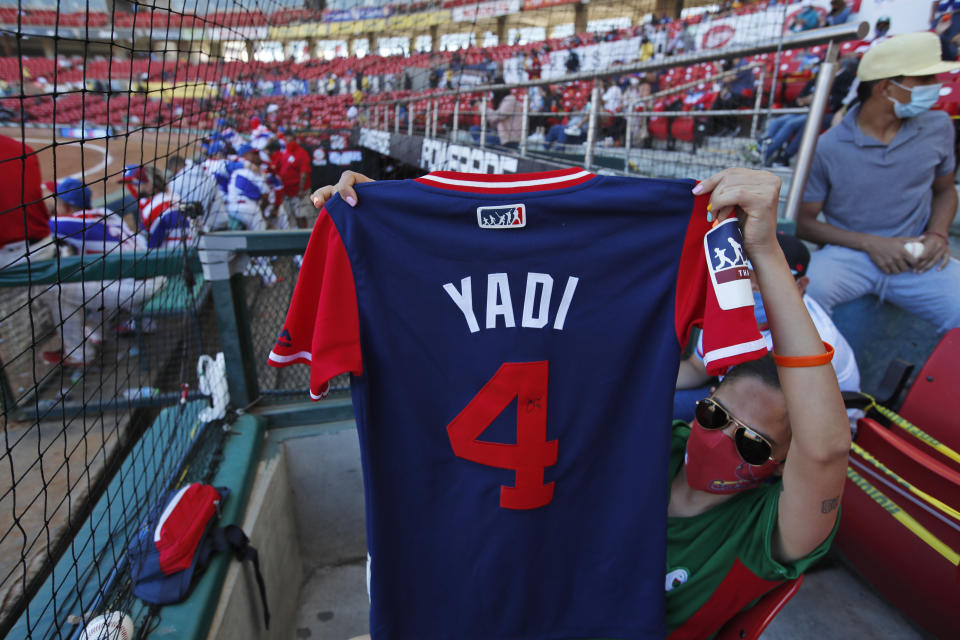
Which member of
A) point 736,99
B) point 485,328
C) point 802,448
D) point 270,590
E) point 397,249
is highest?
point 736,99

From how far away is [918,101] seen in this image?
253 cm

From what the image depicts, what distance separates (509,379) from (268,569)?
1505 millimetres

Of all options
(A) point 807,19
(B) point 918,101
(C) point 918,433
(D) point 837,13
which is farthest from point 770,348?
(A) point 807,19

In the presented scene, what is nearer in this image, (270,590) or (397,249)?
(397,249)

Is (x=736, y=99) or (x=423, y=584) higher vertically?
(x=736, y=99)

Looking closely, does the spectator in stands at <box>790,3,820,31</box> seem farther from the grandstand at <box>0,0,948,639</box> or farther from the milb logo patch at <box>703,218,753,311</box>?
the milb logo patch at <box>703,218,753,311</box>

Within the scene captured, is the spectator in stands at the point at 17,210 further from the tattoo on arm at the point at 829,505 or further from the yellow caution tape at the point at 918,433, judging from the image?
the yellow caution tape at the point at 918,433

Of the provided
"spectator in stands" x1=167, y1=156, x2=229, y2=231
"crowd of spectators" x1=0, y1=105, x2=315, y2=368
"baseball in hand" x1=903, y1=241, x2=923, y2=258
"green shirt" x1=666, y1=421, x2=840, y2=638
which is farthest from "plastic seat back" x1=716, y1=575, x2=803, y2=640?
"spectator in stands" x1=167, y1=156, x2=229, y2=231

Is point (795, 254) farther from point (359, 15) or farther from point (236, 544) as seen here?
point (359, 15)

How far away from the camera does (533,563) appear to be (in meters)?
1.37

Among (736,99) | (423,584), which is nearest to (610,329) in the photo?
(423,584)

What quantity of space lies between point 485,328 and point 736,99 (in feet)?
24.0

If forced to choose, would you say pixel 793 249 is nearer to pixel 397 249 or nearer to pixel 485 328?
pixel 485 328

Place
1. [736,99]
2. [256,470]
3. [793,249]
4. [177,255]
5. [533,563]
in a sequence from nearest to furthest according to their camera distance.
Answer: [533,563], [793,249], [256,470], [177,255], [736,99]
